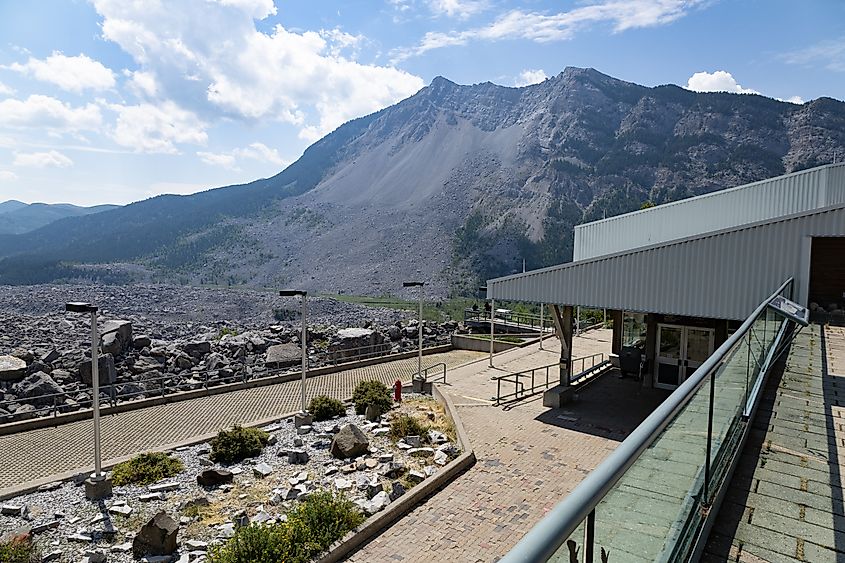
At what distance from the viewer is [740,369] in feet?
14.3

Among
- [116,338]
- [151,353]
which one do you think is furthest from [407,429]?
[116,338]

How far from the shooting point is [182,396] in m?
19.6

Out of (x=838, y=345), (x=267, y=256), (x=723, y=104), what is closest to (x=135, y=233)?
(x=267, y=256)

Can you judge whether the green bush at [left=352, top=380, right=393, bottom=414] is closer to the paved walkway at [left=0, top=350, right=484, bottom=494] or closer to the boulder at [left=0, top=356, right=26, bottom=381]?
the paved walkway at [left=0, top=350, right=484, bottom=494]

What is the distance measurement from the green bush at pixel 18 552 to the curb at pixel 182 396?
31.0 ft

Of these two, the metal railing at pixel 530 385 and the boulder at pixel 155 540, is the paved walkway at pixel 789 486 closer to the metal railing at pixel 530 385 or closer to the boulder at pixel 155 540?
the boulder at pixel 155 540

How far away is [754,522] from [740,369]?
1596 millimetres

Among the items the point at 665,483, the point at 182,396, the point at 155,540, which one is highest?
the point at 665,483

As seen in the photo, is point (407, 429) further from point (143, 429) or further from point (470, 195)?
point (470, 195)

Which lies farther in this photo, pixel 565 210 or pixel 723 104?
pixel 723 104

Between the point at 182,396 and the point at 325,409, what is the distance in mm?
6832

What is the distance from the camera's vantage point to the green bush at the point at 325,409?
16.1 m

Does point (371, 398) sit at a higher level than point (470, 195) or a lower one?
lower

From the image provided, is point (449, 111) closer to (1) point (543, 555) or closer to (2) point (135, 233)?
(2) point (135, 233)
